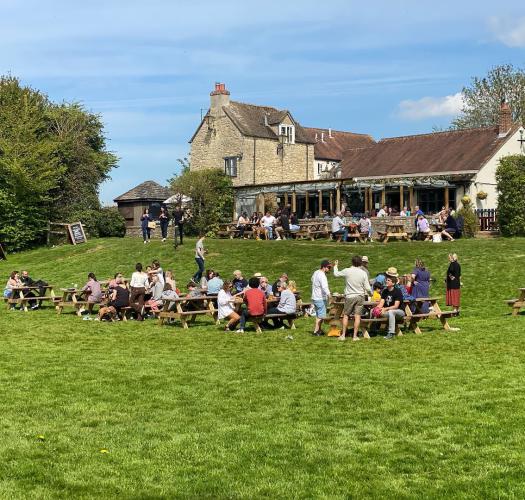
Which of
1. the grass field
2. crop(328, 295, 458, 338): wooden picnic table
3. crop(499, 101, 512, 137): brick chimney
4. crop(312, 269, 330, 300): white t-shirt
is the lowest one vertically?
the grass field

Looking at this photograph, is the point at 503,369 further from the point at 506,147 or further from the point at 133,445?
the point at 506,147

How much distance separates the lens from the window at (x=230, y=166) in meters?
55.9

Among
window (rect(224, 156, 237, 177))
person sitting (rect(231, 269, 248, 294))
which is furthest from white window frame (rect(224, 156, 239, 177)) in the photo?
person sitting (rect(231, 269, 248, 294))

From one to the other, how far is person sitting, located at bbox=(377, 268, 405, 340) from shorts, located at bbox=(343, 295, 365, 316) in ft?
1.77

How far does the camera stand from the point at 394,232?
111ft

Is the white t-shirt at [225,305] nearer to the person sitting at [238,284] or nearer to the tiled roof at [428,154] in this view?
the person sitting at [238,284]

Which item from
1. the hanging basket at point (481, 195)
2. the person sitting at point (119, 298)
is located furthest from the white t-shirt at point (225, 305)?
the hanging basket at point (481, 195)

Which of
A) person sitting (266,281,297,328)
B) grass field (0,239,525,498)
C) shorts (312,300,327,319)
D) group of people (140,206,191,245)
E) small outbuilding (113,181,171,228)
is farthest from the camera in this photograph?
small outbuilding (113,181,171,228)

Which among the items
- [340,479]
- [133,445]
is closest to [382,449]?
[340,479]

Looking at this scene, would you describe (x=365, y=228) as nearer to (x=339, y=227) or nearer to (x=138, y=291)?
(x=339, y=227)

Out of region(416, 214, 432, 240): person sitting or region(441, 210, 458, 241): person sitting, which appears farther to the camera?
region(416, 214, 432, 240): person sitting

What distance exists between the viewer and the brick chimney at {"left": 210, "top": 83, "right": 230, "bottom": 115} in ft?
185

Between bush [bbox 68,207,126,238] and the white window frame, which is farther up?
the white window frame

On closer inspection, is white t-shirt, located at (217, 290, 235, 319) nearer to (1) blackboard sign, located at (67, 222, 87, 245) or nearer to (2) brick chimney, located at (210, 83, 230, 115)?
(1) blackboard sign, located at (67, 222, 87, 245)
